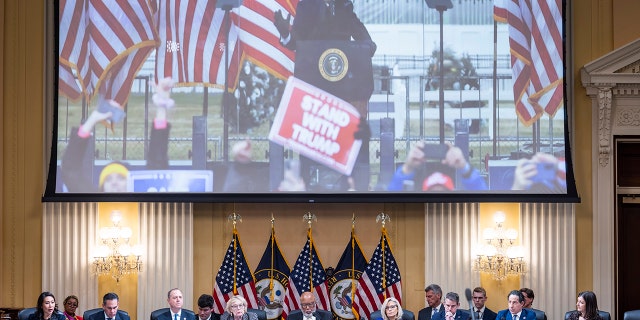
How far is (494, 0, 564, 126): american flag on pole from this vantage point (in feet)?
41.0

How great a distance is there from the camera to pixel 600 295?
12.5 m

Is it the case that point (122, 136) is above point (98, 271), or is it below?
above

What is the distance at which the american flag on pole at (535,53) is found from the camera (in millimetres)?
12484

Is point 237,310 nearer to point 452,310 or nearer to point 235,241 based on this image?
point 452,310

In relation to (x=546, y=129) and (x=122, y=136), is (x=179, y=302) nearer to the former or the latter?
(x=122, y=136)

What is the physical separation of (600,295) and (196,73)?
5483mm

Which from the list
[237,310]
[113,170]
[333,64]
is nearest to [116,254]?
[113,170]

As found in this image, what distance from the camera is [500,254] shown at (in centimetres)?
1238

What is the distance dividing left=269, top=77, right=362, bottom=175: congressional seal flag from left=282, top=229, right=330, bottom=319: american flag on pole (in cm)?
Result: 99

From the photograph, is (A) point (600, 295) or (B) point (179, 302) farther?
(A) point (600, 295)

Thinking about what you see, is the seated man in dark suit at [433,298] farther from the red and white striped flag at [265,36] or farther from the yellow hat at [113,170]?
the yellow hat at [113,170]

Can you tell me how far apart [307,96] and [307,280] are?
7.19 feet

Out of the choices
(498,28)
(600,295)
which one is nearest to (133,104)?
(498,28)

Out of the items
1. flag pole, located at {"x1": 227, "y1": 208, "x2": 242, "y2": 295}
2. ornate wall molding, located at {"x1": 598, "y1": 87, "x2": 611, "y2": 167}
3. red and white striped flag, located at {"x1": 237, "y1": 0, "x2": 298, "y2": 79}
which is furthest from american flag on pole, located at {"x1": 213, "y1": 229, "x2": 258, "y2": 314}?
ornate wall molding, located at {"x1": 598, "y1": 87, "x2": 611, "y2": 167}
